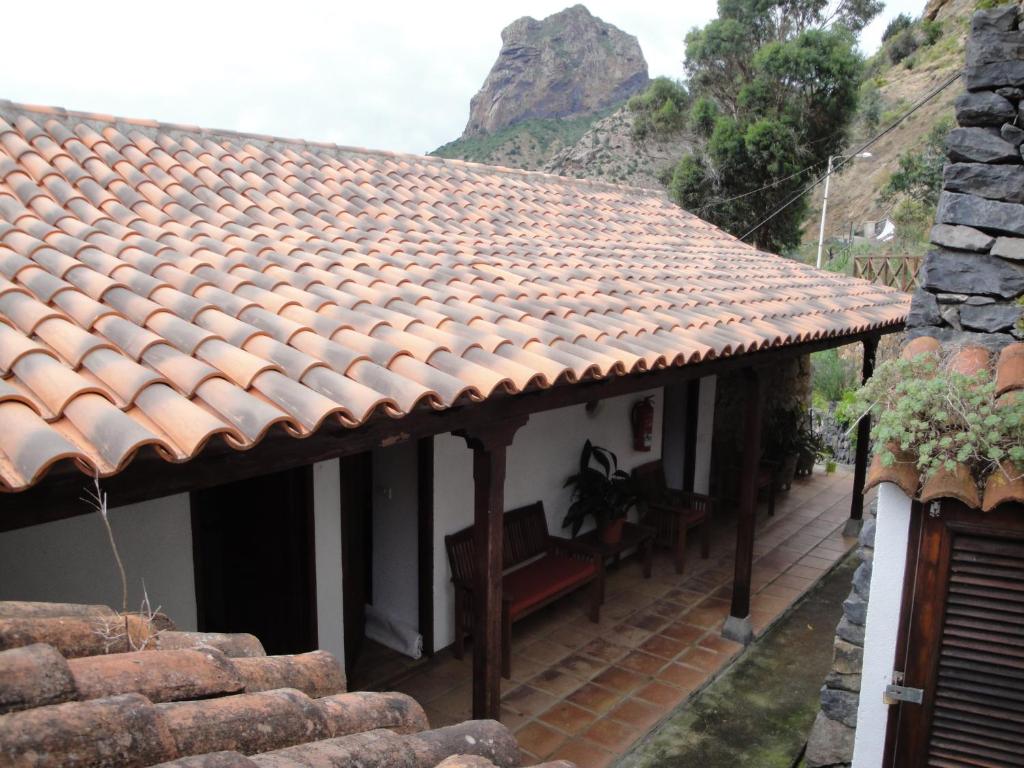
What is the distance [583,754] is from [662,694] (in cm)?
95

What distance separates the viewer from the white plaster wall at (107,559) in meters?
3.67

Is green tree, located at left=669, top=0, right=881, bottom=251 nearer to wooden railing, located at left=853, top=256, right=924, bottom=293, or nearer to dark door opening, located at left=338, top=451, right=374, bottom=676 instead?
wooden railing, located at left=853, top=256, right=924, bottom=293

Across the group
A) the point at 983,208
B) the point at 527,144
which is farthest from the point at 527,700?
the point at 527,144

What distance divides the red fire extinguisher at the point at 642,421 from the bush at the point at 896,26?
42.5m

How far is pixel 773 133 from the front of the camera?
686 inches

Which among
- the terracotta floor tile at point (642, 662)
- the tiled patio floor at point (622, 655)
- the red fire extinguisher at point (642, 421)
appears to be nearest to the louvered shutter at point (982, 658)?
the tiled patio floor at point (622, 655)

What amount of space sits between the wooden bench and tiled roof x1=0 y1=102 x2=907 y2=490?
7.20 feet

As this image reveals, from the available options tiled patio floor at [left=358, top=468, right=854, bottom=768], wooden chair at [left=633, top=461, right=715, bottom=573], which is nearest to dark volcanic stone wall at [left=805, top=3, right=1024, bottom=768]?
tiled patio floor at [left=358, top=468, right=854, bottom=768]

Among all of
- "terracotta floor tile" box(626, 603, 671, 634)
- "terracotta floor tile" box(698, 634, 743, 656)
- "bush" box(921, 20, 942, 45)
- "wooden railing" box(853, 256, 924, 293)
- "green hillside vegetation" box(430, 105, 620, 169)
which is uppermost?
"bush" box(921, 20, 942, 45)

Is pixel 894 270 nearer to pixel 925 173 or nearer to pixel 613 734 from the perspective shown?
pixel 925 173

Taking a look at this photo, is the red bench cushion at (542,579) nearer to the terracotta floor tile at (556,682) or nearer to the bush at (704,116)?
the terracotta floor tile at (556,682)

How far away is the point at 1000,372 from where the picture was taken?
3285 millimetres

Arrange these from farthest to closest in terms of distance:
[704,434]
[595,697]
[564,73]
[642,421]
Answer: [564,73]
[704,434]
[642,421]
[595,697]

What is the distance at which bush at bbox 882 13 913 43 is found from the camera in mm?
40906
